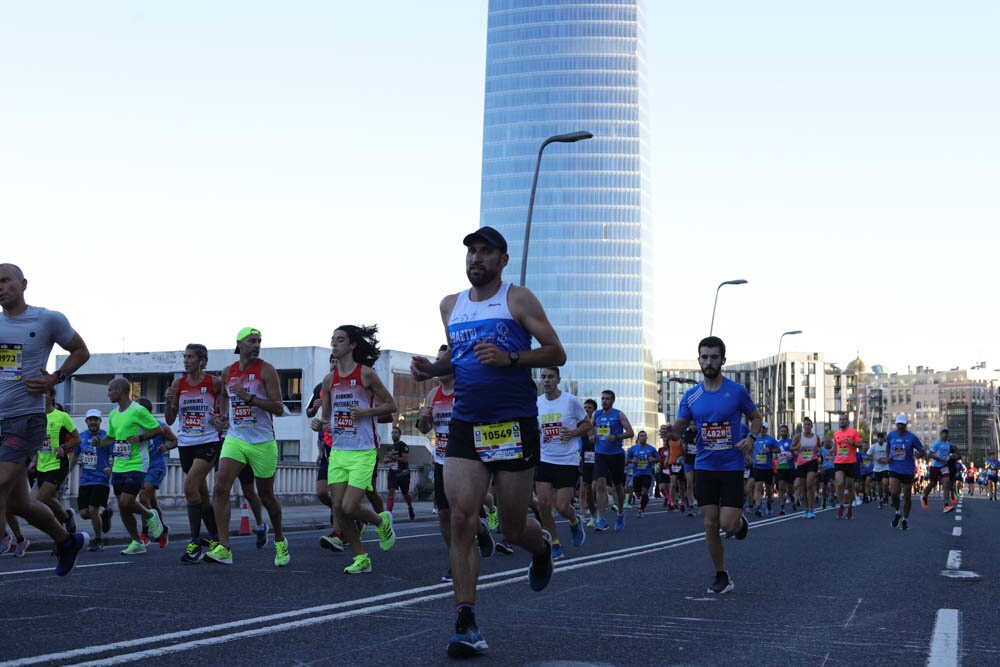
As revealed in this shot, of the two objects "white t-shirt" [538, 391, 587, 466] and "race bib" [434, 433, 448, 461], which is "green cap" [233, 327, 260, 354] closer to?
"race bib" [434, 433, 448, 461]

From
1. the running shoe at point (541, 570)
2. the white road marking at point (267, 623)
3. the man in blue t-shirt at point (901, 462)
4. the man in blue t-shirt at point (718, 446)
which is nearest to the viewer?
the white road marking at point (267, 623)

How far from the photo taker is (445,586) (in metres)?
9.56

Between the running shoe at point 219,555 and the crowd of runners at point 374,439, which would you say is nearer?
the crowd of runners at point 374,439

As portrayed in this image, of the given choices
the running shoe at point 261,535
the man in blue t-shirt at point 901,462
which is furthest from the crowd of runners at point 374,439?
the man in blue t-shirt at point 901,462

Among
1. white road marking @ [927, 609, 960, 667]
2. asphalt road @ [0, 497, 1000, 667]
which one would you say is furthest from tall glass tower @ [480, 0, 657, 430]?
white road marking @ [927, 609, 960, 667]

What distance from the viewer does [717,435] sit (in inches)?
389

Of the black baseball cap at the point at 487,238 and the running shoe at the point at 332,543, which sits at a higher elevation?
the black baseball cap at the point at 487,238

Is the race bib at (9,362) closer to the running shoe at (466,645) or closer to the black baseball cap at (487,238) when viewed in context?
the black baseball cap at (487,238)

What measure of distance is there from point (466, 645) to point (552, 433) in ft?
28.4

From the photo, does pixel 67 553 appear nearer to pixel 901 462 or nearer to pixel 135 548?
pixel 135 548

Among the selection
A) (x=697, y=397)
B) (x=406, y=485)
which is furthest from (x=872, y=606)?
(x=406, y=485)

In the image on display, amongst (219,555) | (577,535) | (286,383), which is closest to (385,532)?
(219,555)

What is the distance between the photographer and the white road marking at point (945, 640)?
623 centimetres

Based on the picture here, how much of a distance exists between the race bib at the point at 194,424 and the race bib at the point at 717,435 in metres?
4.94
